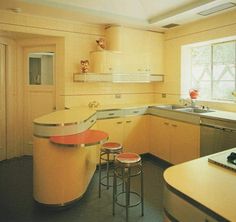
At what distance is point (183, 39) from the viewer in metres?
4.54

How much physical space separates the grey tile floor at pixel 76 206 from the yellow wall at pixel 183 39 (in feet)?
6.17

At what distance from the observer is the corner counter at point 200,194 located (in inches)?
39.7

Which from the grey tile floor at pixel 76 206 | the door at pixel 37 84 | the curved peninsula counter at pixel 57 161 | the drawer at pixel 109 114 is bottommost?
the grey tile floor at pixel 76 206

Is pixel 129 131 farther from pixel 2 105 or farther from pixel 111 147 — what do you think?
pixel 2 105

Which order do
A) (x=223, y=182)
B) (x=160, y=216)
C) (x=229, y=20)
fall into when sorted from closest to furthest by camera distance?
(x=223, y=182) < (x=160, y=216) < (x=229, y=20)

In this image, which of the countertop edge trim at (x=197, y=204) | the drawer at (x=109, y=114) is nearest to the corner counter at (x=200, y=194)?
the countertop edge trim at (x=197, y=204)

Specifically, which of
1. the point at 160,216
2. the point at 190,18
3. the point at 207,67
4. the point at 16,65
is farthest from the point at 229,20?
the point at 16,65

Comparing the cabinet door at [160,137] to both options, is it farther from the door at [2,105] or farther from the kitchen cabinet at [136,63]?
the door at [2,105]

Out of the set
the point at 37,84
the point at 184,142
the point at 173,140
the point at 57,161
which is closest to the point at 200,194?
the point at 57,161

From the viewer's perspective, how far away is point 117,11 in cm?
391

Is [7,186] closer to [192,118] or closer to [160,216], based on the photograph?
[160,216]

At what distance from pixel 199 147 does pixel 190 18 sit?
218cm

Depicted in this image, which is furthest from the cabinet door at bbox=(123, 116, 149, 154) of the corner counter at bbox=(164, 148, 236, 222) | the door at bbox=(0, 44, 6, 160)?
the corner counter at bbox=(164, 148, 236, 222)

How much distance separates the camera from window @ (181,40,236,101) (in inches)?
160
